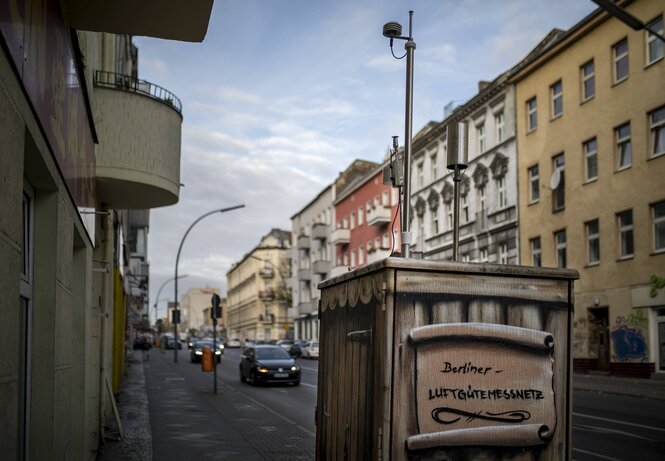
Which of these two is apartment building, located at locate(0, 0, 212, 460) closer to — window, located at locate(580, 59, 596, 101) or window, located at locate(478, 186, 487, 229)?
window, located at locate(580, 59, 596, 101)

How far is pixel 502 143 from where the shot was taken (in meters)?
40.6

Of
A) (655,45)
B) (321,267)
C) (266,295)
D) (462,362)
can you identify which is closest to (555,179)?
(655,45)

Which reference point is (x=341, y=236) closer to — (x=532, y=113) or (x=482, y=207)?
(x=482, y=207)

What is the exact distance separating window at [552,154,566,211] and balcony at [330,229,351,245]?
35.5m

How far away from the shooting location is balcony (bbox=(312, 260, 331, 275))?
7588 cm

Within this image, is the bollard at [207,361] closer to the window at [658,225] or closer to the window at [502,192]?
the window at [658,225]

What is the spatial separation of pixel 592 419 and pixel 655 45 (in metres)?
17.6

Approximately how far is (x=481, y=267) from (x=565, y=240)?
3096 cm

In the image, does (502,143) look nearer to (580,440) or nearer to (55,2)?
(580,440)

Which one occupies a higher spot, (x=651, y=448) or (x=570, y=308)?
(x=570, y=308)

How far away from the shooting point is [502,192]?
40.8 metres

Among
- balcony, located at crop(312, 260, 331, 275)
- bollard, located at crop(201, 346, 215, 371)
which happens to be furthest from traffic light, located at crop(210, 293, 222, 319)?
balcony, located at crop(312, 260, 331, 275)

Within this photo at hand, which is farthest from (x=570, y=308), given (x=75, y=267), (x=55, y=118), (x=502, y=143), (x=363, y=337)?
(x=502, y=143)

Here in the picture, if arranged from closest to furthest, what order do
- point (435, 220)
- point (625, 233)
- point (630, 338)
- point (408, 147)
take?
point (408, 147)
point (630, 338)
point (625, 233)
point (435, 220)
